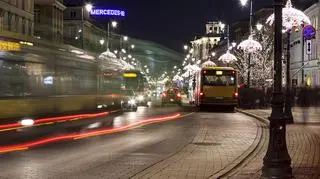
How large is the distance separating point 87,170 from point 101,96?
75.6ft

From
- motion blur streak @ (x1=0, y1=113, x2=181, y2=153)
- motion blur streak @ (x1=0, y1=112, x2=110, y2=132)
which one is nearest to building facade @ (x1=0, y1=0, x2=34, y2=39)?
motion blur streak @ (x1=0, y1=112, x2=110, y2=132)

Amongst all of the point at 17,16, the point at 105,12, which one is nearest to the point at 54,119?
the point at 17,16

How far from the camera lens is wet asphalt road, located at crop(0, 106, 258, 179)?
12227 millimetres

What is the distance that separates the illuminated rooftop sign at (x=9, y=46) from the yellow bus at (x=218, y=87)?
22.8 m

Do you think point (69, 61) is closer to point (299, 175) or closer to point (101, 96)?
point (101, 96)

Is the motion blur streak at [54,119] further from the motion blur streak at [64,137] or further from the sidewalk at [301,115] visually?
the sidewalk at [301,115]

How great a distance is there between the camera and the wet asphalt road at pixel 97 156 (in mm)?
12227

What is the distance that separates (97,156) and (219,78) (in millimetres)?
29600

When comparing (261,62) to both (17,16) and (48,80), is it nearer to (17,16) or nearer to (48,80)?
(17,16)

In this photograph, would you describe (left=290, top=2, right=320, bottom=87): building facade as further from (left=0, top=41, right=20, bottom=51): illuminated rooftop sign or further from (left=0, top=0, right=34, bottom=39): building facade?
(left=0, top=41, right=20, bottom=51): illuminated rooftop sign

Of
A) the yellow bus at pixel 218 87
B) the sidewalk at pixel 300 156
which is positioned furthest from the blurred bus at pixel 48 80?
the yellow bus at pixel 218 87

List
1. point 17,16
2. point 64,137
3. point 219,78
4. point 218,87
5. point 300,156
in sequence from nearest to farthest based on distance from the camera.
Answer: point 300,156 < point 64,137 < point 218,87 < point 219,78 < point 17,16

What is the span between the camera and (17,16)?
87.2m

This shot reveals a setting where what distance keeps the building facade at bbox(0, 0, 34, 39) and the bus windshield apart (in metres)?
41.9
